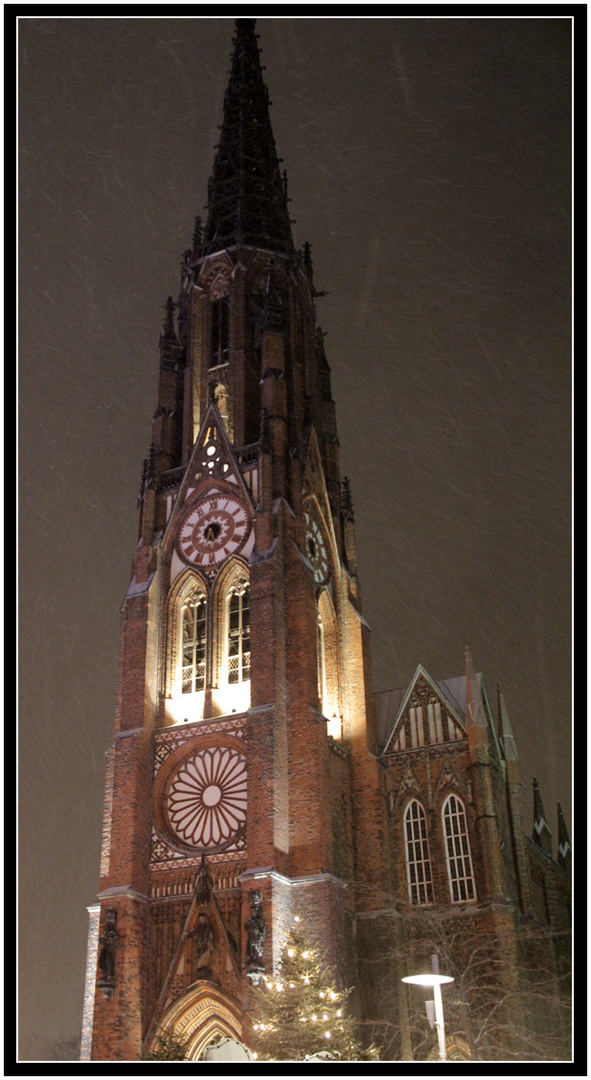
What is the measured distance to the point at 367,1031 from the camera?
34312 millimetres

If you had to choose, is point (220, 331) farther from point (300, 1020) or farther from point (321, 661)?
point (300, 1020)

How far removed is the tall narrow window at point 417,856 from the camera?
37844mm

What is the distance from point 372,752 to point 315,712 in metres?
4.72

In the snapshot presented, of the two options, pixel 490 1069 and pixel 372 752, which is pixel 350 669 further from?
pixel 490 1069

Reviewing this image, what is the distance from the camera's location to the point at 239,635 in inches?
1531

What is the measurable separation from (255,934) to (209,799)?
238 inches

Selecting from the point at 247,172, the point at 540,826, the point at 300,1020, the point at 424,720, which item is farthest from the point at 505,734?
the point at 247,172

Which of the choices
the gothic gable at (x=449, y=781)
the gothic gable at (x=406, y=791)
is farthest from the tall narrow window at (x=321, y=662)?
the gothic gable at (x=449, y=781)

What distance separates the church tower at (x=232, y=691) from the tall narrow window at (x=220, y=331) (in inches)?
4.5

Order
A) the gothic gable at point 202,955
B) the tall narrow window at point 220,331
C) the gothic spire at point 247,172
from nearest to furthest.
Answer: the gothic gable at point 202,955 → the tall narrow window at point 220,331 → the gothic spire at point 247,172

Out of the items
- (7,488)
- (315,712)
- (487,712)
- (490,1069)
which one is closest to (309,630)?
(315,712)

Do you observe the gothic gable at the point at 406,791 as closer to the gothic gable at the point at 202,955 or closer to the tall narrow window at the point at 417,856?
the tall narrow window at the point at 417,856

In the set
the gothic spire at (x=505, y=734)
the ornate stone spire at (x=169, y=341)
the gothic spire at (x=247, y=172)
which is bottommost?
the gothic spire at (x=505, y=734)

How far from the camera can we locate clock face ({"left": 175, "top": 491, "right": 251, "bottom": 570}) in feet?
132
